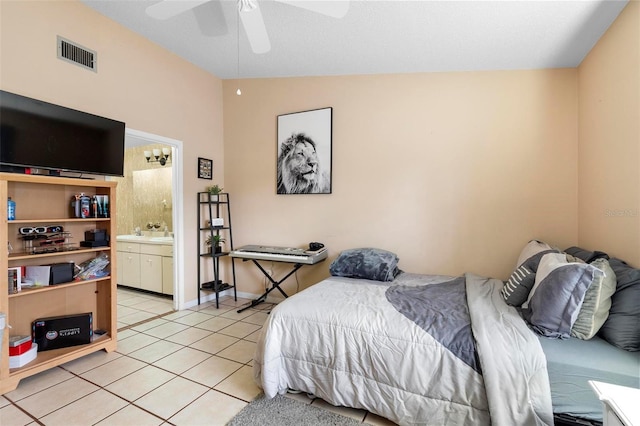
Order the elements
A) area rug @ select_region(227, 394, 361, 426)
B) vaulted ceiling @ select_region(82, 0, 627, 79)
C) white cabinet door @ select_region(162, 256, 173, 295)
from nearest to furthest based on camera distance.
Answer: area rug @ select_region(227, 394, 361, 426) < vaulted ceiling @ select_region(82, 0, 627, 79) < white cabinet door @ select_region(162, 256, 173, 295)

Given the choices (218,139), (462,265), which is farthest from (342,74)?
(462,265)

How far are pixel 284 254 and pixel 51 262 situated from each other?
204 cm

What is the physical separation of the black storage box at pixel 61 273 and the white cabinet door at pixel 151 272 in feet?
5.77

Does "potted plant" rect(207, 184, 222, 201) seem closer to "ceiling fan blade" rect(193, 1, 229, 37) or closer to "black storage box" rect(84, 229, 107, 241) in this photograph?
"black storage box" rect(84, 229, 107, 241)

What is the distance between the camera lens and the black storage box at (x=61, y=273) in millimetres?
2230

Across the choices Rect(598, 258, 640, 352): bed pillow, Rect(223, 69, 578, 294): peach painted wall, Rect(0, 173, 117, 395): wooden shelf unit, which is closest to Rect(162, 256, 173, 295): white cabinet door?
Rect(0, 173, 117, 395): wooden shelf unit

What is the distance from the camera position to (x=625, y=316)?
156 centimetres

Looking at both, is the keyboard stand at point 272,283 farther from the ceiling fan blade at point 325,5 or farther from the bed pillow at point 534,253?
the ceiling fan blade at point 325,5

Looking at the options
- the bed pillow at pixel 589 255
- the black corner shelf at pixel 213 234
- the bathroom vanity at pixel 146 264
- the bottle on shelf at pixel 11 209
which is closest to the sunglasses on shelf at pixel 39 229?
the bottle on shelf at pixel 11 209

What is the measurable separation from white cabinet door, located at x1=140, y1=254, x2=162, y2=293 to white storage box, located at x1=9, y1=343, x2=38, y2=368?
1915 mm

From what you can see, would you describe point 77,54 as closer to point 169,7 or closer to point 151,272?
point 169,7

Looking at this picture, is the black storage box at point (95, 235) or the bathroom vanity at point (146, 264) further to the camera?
the bathroom vanity at point (146, 264)

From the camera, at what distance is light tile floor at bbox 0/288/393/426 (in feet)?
5.77

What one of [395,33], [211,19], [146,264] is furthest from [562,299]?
[146,264]
